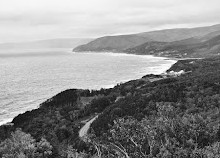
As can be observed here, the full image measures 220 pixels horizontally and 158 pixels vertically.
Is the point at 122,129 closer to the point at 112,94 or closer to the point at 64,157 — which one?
the point at 64,157

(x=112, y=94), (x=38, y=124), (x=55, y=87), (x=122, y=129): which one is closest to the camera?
(x=122, y=129)

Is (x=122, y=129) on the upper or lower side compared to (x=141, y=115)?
upper

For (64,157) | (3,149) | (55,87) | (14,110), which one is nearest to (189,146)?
(64,157)

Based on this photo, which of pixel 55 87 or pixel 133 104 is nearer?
pixel 133 104

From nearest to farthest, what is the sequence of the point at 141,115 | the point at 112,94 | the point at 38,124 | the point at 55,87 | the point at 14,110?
the point at 141,115
the point at 38,124
the point at 14,110
the point at 112,94
the point at 55,87

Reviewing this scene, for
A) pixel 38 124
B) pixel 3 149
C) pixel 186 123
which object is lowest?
pixel 38 124

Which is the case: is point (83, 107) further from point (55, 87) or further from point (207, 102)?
point (55, 87)

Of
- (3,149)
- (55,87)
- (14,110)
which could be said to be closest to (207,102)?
(3,149)
